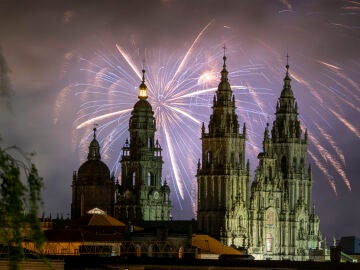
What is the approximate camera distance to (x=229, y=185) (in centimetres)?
14025

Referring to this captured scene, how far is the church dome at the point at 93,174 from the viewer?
6166 inches

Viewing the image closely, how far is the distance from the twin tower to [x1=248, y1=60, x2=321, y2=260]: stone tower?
0.36 feet

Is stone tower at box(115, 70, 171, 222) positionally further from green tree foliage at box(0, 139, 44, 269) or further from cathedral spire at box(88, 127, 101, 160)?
green tree foliage at box(0, 139, 44, 269)

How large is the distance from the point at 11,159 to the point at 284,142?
122 metres

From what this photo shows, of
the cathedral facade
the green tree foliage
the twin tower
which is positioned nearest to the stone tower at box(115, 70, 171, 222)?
the twin tower

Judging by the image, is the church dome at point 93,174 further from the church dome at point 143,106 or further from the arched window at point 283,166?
the arched window at point 283,166

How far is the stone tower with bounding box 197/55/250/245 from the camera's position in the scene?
140125mm

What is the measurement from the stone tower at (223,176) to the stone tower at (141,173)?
13.5 meters

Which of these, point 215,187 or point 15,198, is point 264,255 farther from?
point 15,198

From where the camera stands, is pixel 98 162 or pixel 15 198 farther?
pixel 98 162

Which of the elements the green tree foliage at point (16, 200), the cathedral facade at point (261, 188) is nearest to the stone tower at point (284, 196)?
the cathedral facade at point (261, 188)

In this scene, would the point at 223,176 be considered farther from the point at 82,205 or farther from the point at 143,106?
the point at 82,205

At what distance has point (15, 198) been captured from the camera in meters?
33.3

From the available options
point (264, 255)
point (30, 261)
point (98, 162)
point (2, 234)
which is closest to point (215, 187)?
point (264, 255)
